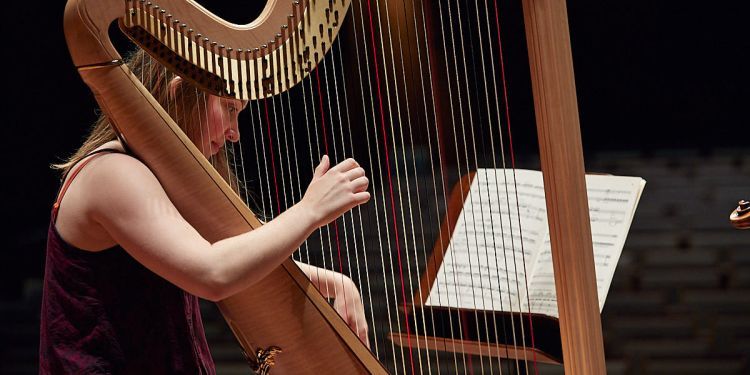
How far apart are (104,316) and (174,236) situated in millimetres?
205

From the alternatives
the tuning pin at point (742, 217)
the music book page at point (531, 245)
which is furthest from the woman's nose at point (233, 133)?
the tuning pin at point (742, 217)

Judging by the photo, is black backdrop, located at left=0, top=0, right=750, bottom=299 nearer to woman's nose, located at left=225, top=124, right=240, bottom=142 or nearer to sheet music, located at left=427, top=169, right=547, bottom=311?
sheet music, located at left=427, top=169, right=547, bottom=311

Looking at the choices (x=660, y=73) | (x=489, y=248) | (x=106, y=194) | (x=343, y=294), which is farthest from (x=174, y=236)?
(x=660, y=73)

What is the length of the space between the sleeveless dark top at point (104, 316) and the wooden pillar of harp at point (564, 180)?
552 millimetres

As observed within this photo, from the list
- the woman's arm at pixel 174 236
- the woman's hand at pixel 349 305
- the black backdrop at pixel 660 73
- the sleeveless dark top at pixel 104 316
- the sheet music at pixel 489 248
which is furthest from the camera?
the black backdrop at pixel 660 73

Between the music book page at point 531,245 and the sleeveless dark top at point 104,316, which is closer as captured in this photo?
the sleeveless dark top at point 104,316

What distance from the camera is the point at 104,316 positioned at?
4.32ft

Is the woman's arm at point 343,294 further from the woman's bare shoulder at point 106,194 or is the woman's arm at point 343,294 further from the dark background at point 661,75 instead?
the dark background at point 661,75

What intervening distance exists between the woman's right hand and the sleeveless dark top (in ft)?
0.86

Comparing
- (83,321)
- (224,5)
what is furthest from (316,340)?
(224,5)

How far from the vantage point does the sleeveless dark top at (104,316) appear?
1.31 m

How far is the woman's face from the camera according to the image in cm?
133

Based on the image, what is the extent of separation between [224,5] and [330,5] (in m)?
2.64

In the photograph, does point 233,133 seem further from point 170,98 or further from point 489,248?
point 489,248
